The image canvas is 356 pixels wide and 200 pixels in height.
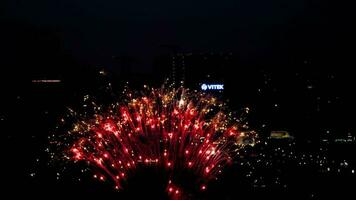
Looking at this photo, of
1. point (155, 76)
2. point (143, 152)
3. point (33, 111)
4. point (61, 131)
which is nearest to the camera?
point (143, 152)

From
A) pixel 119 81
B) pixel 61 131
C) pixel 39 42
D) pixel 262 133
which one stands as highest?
pixel 39 42

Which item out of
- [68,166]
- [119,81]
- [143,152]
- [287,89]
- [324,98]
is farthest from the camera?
[287,89]

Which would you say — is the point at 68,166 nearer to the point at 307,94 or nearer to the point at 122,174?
the point at 122,174

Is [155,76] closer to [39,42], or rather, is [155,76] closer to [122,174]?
[39,42]

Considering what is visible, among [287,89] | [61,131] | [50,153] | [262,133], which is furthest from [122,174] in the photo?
[287,89]

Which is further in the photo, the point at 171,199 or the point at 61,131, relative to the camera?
the point at 61,131

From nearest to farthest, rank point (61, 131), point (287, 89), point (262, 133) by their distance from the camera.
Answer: point (61, 131), point (262, 133), point (287, 89)

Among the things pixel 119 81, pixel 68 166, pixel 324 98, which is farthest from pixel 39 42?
pixel 324 98

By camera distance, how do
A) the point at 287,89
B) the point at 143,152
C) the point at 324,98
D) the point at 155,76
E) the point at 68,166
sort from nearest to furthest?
the point at 143,152, the point at 68,166, the point at 324,98, the point at 287,89, the point at 155,76

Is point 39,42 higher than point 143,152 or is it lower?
higher
